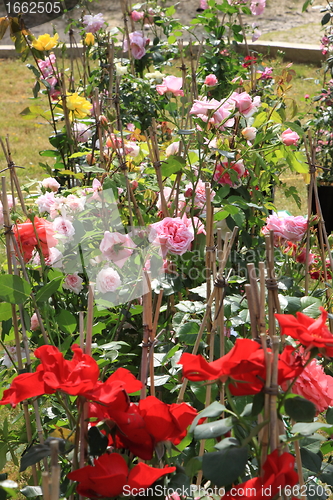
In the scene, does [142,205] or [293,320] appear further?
[142,205]

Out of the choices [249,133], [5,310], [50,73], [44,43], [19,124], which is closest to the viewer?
[5,310]

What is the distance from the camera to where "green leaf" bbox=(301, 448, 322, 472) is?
25.4 inches

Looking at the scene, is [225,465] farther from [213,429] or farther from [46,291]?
[46,291]

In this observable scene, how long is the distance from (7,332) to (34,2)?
23.3ft

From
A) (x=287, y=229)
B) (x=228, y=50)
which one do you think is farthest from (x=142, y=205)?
(x=228, y=50)

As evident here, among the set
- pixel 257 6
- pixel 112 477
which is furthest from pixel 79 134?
pixel 112 477

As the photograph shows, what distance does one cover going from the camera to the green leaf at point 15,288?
2.75 feet

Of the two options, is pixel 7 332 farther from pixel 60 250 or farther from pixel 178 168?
pixel 178 168

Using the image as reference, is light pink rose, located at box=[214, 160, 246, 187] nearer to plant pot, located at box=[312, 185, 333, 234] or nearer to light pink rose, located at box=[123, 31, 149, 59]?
light pink rose, located at box=[123, 31, 149, 59]

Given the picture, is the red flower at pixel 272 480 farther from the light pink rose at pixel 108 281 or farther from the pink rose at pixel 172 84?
the pink rose at pixel 172 84

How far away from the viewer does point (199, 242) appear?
1.22 meters

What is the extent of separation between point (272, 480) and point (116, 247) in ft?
2.05

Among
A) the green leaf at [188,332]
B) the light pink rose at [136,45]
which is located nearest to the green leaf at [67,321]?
the green leaf at [188,332]

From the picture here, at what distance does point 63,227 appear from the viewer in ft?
3.59
